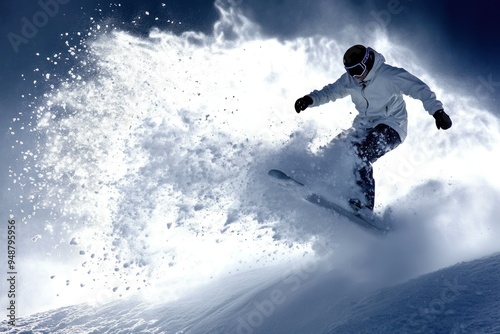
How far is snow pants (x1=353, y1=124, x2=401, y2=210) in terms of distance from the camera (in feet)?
16.8

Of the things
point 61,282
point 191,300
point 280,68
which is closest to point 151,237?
point 191,300

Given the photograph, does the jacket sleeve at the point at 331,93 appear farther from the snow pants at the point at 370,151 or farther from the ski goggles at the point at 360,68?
the snow pants at the point at 370,151

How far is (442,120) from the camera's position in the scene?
437 centimetres

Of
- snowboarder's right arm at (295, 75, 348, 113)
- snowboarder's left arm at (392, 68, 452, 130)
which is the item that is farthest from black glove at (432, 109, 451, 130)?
snowboarder's right arm at (295, 75, 348, 113)

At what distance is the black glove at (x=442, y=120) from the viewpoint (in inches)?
170

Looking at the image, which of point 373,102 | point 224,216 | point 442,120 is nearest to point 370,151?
point 373,102

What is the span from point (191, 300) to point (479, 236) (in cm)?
402

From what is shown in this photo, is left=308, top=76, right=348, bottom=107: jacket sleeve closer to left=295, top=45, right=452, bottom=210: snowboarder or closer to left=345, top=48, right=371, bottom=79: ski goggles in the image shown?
left=295, top=45, right=452, bottom=210: snowboarder

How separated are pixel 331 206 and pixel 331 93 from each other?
1.73m

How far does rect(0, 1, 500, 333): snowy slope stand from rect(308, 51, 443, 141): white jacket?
2.08ft

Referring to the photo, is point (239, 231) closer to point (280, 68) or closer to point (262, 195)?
A: point (262, 195)

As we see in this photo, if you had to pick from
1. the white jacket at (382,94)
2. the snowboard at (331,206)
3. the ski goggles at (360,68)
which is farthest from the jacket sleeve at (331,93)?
the snowboard at (331,206)

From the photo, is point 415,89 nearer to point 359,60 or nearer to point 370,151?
point 359,60

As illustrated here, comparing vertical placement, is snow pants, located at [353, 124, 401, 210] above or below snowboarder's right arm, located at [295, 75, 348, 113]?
below
